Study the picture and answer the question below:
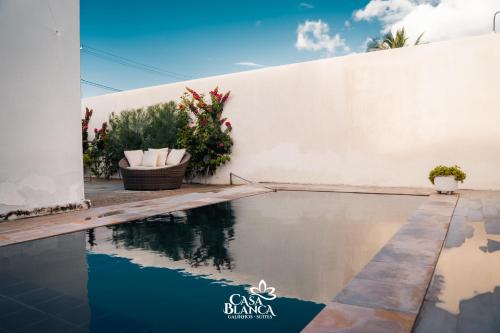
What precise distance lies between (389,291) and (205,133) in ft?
24.2

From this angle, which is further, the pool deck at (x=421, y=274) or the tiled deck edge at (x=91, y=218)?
the tiled deck edge at (x=91, y=218)

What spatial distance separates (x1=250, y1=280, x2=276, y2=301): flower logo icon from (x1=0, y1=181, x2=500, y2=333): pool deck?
32cm

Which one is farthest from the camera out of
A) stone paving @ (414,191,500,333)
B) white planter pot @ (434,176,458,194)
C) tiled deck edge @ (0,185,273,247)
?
white planter pot @ (434,176,458,194)

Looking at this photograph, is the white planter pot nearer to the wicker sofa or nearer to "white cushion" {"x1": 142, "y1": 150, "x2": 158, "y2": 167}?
the wicker sofa

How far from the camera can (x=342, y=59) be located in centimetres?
793

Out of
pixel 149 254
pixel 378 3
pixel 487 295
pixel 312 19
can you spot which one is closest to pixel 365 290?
pixel 487 295

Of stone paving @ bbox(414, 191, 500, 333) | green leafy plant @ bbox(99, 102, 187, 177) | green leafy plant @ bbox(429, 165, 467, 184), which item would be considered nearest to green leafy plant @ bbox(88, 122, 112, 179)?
green leafy plant @ bbox(99, 102, 187, 177)

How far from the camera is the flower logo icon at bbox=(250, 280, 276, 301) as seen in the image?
187 centimetres

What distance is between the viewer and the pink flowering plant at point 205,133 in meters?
8.93

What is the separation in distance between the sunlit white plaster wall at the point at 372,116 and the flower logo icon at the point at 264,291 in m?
6.11

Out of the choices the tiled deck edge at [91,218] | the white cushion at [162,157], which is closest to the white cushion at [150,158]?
the white cushion at [162,157]

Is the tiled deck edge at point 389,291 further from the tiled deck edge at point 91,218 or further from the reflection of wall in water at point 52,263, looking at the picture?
the tiled deck edge at point 91,218

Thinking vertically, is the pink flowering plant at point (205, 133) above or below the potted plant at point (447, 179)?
above

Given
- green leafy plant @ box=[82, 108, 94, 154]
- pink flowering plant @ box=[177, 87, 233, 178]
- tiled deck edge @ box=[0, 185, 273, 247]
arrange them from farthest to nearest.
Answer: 1. green leafy plant @ box=[82, 108, 94, 154]
2. pink flowering plant @ box=[177, 87, 233, 178]
3. tiled deck edge @ box=[0, 185, 273, 247]
